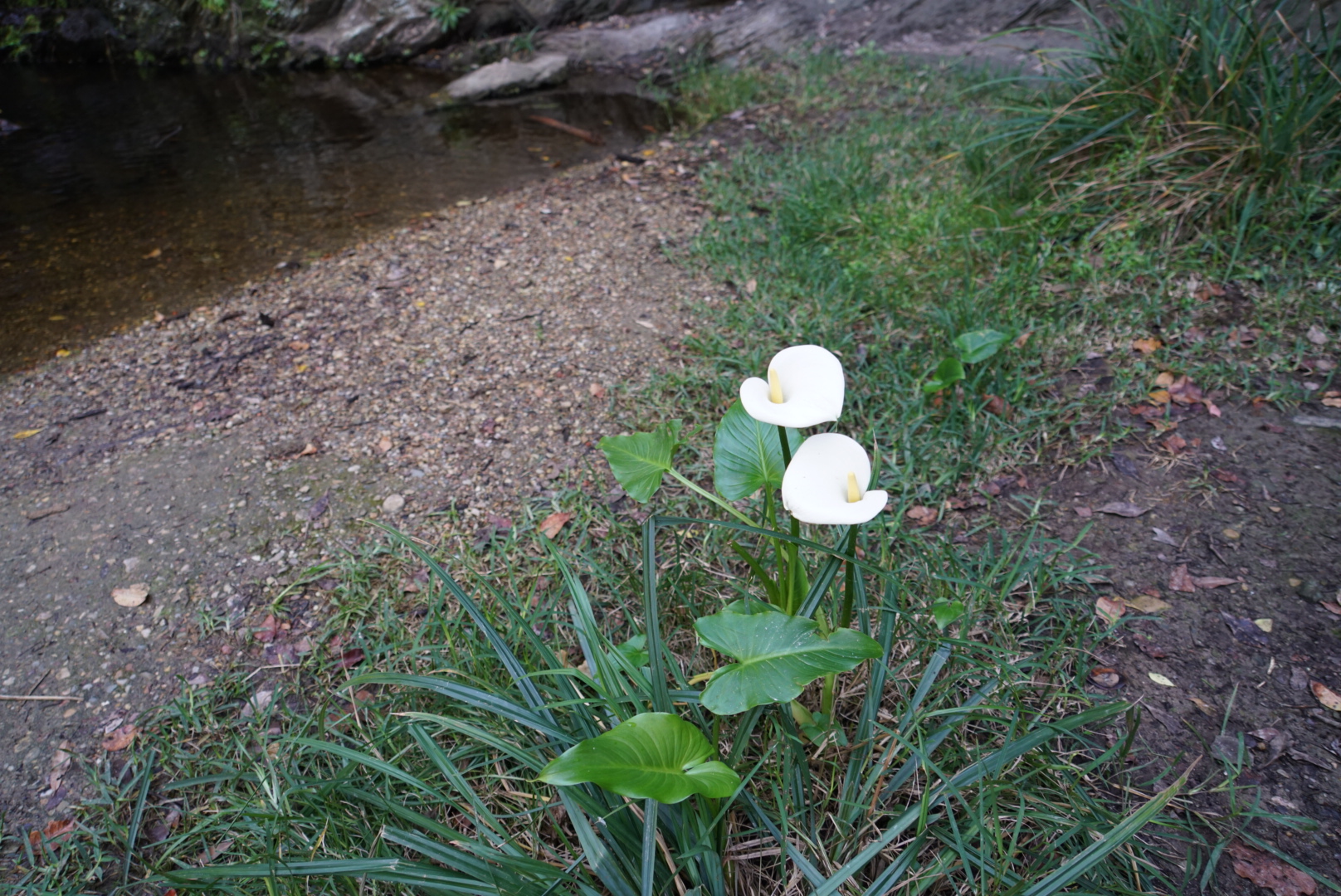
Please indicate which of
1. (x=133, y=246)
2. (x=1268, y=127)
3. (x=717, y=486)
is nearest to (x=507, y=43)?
(x=133, y=246)

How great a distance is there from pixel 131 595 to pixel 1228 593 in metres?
2.60

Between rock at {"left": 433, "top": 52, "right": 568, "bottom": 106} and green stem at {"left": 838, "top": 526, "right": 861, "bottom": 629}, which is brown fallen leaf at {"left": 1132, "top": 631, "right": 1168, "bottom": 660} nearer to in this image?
green stem at {"left": 838, "top": 526, "right": 861, "bottom": 629}

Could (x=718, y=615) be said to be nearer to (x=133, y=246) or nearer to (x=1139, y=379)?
(x=1139, y=379)

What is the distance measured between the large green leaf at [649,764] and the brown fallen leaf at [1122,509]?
54.1 inches

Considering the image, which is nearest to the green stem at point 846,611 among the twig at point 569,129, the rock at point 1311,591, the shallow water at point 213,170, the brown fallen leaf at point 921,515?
the brown fallen leaf at point 921,515

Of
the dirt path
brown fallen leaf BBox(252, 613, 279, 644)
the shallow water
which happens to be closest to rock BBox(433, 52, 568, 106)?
the shallow water

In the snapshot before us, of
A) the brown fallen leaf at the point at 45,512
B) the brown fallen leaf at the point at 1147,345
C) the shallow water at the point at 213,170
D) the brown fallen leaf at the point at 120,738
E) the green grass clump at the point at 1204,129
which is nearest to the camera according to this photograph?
the brown fallen leaf at the point at 120,738

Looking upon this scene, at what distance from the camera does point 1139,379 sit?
2314 millimetres

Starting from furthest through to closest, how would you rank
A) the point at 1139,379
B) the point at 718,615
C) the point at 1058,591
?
1. the point at 1139,379
2. the point at 1058,591
3. the point at 718,615

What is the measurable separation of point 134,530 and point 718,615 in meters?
1.70

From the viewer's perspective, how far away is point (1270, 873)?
1225 mm

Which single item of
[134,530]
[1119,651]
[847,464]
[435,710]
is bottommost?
[1119,651]

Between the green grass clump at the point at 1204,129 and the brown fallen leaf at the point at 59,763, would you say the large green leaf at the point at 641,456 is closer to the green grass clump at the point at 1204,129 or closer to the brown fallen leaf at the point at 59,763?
the brown fallen leaf at the point at 59,763

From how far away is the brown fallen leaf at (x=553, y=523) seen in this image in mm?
1980
